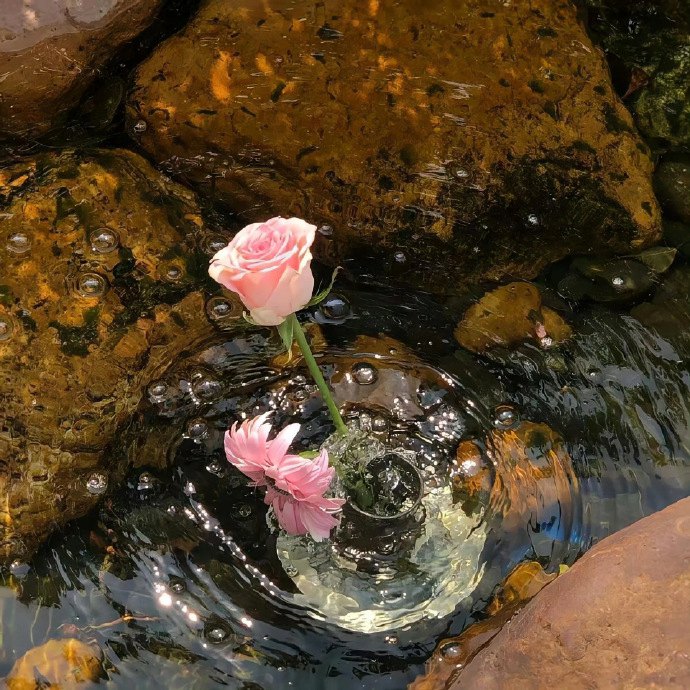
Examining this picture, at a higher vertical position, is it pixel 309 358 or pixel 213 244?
pixel 309 358

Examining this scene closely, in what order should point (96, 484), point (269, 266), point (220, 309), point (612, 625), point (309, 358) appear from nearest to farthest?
point (269, 266)
point (612, 625)
point (309, 358)
point (96, 484)
point (220, 309)

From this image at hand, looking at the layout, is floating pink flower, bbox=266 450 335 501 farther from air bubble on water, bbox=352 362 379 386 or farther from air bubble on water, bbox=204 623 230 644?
air bubble on water, bbox=352 362 379 386

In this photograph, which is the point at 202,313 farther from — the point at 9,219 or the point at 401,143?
the point at 401,143

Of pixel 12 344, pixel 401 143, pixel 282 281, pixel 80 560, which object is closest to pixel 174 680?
pixel 80 560

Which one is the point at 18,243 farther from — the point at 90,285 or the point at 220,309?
the point at 220,309

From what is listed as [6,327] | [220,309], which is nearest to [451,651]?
[220,309]

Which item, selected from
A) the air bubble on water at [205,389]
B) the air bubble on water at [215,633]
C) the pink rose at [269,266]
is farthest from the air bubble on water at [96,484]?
the pink rose at [269,266]

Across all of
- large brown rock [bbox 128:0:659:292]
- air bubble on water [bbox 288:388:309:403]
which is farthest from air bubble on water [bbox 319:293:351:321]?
air bubble on water [bbox 288:388:309:403]
